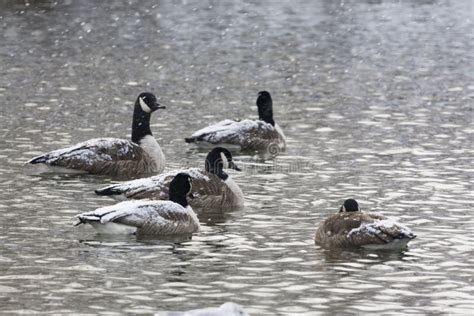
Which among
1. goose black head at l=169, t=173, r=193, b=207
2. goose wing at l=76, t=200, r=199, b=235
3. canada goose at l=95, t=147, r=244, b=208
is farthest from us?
canada goose at l=95, t=147, r=244, b=208

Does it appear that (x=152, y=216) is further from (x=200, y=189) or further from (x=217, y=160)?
(x=217, y=160)

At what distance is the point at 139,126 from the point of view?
2608cm

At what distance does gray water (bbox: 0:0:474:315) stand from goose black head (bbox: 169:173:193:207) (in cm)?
65

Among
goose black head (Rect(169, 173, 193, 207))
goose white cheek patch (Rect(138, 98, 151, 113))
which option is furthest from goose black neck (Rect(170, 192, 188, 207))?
goose white cheek patch (Rect(138, 98, 151, 113))

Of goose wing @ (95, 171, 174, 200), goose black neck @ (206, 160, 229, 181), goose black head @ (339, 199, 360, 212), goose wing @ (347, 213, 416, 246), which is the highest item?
goose black neck @ (206, 160, 229, 181)

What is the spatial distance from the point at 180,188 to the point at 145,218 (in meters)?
1.11

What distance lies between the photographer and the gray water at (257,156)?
16312mm

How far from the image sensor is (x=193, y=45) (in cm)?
4541

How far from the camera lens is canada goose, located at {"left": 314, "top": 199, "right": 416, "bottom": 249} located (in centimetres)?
1825

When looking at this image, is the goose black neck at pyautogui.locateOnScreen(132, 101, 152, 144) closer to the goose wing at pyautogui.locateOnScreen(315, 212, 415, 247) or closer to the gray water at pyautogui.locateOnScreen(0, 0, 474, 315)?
the gray water at pyautogui.locateOnScreen(0, 0, 474, 315)

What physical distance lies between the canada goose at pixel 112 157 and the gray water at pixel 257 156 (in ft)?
1.06

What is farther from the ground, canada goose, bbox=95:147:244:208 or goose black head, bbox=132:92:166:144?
goose black head, bbox=132:92:166:144

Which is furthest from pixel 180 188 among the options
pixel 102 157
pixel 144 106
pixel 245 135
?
pixel 245 135

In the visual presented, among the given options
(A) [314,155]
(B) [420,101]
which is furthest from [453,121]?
(A) [314,155]
